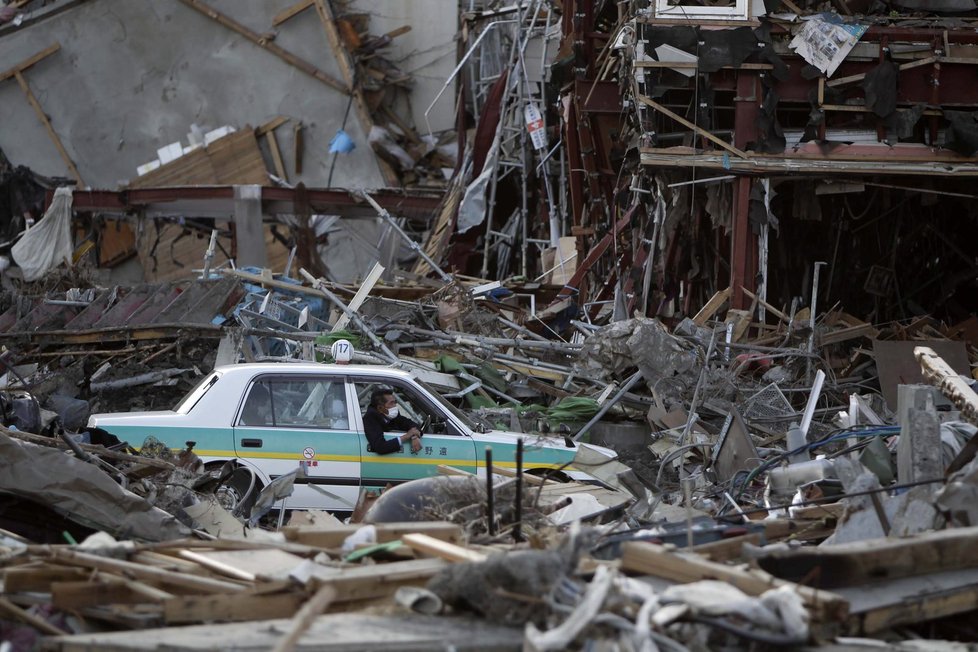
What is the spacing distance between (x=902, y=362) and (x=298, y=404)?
21.9 feet

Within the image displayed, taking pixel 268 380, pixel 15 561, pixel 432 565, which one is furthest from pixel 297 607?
pixel 268 380

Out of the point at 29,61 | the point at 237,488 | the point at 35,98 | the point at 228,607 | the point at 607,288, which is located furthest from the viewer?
the point at 35,98

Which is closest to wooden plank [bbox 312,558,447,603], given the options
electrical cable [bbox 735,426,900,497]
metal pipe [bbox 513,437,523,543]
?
metal pipe [bbox 513,437,523,543]

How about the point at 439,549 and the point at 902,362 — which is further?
the point at 902,362

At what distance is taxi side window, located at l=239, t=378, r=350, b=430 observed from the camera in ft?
34.7

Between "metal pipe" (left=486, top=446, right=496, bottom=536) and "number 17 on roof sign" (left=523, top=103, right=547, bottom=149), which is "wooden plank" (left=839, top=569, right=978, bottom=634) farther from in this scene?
"number 17 on roof sign" (left=523, top=103, right=547, bottom=149)

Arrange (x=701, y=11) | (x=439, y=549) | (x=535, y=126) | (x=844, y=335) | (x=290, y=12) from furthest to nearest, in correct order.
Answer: (x=290, y=12), (x=535, y=126), (x=701, y=11), (x=844, y=335), (x=439, y=549)

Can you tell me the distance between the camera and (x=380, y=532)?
6484 millimetres

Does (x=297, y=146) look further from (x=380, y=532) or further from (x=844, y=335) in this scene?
(x=380, y=532)

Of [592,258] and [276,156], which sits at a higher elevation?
[276,156]

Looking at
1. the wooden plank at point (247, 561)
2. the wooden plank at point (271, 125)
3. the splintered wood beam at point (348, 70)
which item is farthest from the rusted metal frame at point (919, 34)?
the wooden plank at point (271, 125)

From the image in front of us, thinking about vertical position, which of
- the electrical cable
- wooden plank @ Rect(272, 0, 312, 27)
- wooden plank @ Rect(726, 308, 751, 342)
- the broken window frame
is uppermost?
wooden plank @ Rect(272, 0, 312, 27)

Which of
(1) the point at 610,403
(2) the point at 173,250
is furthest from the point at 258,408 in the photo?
(2) the point at 173,250

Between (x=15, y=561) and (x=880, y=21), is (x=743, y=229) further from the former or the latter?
(x=15, y=561)
